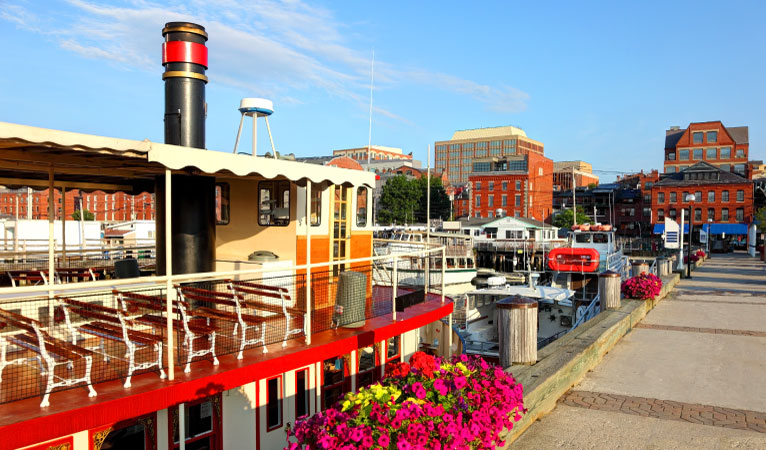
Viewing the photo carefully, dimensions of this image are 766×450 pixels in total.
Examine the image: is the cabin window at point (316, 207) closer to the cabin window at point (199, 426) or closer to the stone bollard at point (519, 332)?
the stone bollard at point (519, 332)

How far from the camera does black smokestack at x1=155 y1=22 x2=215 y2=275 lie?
8414 millimetres

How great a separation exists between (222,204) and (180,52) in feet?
8.79

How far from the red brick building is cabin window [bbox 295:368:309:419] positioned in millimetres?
79485

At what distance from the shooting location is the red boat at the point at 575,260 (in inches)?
1275

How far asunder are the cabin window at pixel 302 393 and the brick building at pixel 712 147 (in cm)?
9554

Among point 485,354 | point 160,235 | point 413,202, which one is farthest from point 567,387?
point 413,202

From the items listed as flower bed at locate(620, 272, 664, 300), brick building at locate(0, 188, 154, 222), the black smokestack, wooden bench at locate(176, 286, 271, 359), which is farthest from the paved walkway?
brick building at locate(0, 188, 154, 222)

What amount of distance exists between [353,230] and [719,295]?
18.4 meters

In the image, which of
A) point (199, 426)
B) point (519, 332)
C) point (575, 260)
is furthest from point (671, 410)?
point (575, 260)

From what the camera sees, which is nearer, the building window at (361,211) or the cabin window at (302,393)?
the cabin window at (302,393)

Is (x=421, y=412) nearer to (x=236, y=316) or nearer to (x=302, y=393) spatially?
(x=236, y=316)

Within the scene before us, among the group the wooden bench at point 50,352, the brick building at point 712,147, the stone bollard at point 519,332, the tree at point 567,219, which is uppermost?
the brick building at point 712,147

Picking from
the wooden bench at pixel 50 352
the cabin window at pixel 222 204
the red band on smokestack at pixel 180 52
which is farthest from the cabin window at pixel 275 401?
the red band on smokestack at pixel 180 52

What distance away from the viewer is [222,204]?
1002 centimetres
